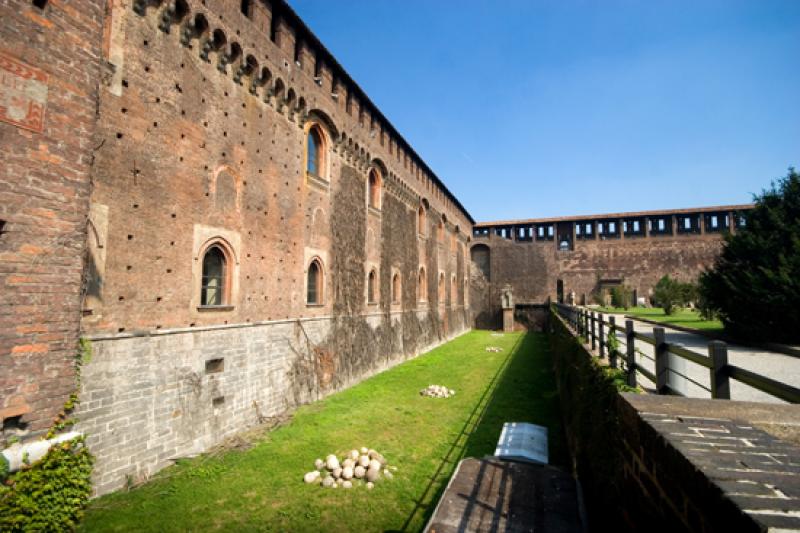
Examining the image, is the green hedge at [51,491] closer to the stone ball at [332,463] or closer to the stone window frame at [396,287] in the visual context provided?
the stone ball at [332,463]

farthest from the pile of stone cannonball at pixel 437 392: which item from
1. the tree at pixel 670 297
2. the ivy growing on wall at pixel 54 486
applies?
the tree at pixel 670 297

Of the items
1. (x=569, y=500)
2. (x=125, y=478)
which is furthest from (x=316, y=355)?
(x=569, y=500)

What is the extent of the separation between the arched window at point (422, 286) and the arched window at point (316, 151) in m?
10.1

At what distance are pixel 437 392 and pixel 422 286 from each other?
10.7 m

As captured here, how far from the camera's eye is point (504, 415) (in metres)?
9.53

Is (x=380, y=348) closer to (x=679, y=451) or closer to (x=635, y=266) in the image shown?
(x=679, y=451)

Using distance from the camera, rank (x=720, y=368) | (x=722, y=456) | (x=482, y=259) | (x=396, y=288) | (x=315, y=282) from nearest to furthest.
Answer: (x=722, y=456) < (x=720, y=368) < (x=315, y=282) < (x=396, y=288) < (x=482, y=259)

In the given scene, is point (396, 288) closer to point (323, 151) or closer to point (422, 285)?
point (422, 285)

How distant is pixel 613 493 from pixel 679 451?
199 cm

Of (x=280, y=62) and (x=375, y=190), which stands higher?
(x=280, y=62)

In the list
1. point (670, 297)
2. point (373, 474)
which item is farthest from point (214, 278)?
point (670, 297)

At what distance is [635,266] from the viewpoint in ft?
113

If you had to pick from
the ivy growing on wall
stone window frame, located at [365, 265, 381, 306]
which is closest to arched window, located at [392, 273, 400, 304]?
stone window frame, located at [365, 265, 381, 306]

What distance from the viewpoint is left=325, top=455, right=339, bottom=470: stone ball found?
21.8ft
